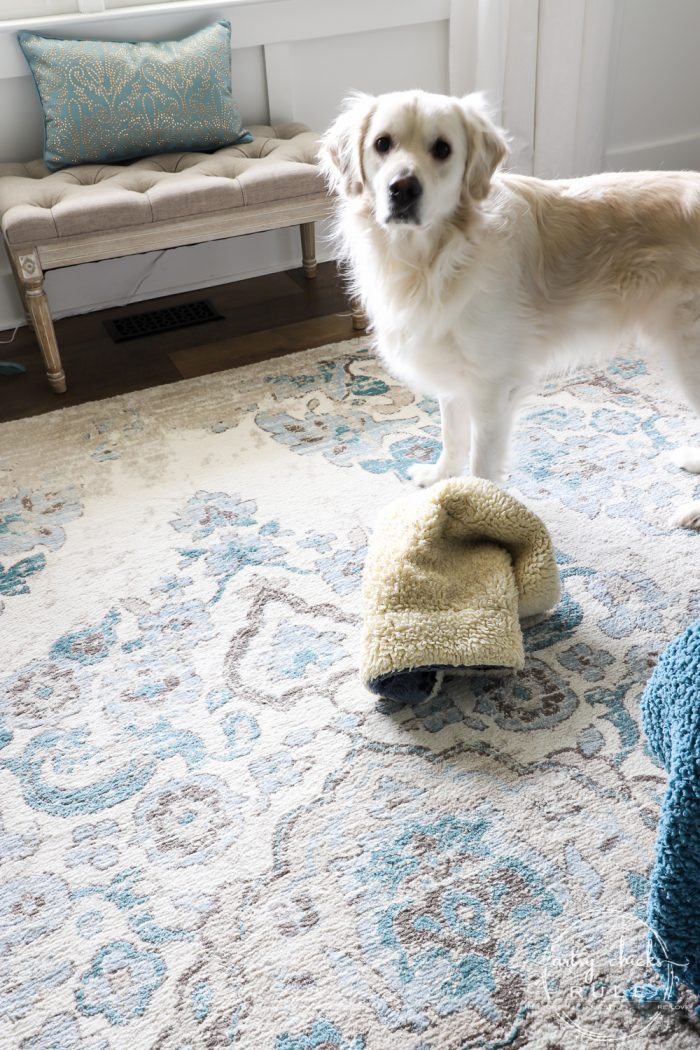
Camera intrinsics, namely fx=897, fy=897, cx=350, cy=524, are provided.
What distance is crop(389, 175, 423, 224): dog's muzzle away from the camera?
161cm

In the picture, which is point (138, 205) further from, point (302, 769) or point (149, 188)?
point (302, 769)

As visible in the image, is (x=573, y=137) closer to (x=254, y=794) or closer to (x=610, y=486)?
(x=610, y=486)

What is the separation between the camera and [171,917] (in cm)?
123

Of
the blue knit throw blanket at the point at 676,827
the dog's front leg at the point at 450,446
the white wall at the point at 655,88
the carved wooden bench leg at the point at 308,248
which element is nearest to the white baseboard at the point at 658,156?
the white wall at the point at 655,88

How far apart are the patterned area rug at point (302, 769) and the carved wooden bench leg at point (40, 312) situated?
0.32m

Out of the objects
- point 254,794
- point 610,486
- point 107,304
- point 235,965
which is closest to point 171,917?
point 235,965

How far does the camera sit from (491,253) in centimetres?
174

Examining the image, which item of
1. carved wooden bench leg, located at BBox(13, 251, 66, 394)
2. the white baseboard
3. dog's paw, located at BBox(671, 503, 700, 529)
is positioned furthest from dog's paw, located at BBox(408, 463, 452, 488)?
the white baseboard

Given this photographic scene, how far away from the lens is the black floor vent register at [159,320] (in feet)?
9.43

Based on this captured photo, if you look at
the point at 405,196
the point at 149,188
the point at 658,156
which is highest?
the point at 405,196

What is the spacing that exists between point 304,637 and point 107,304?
181 cm

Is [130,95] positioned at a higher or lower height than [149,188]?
higher

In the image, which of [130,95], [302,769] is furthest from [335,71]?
[302,769]

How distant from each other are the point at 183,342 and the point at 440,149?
4.46 feet
